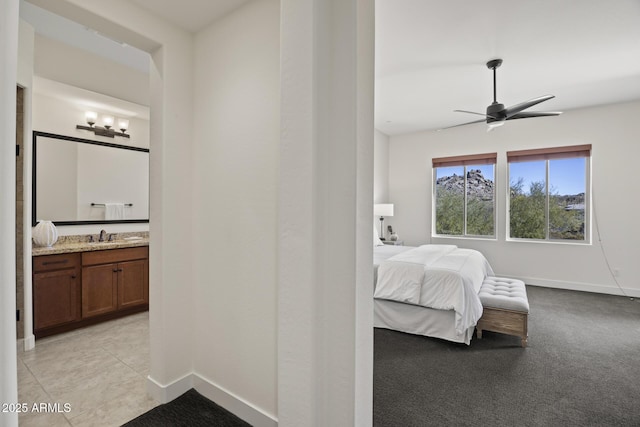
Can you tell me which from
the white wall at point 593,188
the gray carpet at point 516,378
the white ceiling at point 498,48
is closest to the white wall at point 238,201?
the white ceiling at point 498,48

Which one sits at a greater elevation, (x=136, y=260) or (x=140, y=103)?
(x=140, y=103)

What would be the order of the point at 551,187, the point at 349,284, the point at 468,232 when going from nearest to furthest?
the point at 349,284, the point at 551,187, the point at 468,232

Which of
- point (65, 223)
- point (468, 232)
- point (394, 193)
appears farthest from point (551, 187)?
point (65, 223)

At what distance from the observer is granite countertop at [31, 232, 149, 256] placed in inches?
114

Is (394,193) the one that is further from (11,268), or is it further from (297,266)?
(11,268)

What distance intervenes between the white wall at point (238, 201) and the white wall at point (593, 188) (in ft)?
16.5

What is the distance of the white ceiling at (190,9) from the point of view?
1.81 meters

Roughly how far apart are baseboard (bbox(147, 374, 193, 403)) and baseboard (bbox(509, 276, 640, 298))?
5.46 m

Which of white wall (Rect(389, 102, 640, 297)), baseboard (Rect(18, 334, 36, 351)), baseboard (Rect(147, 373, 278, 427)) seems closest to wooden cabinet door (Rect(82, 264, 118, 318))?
baseboard (Rect(18, 334, 36, 351))

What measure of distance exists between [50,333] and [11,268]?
358 centimetres

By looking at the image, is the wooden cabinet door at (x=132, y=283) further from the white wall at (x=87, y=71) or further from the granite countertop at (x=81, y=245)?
the white wall at (x=87, y=71)

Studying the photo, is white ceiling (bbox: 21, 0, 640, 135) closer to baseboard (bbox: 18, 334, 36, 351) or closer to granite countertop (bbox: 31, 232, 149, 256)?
granite countertop (bbox: 31, 232, 149, 256)

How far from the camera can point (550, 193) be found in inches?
202

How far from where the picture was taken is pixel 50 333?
2.94 m
